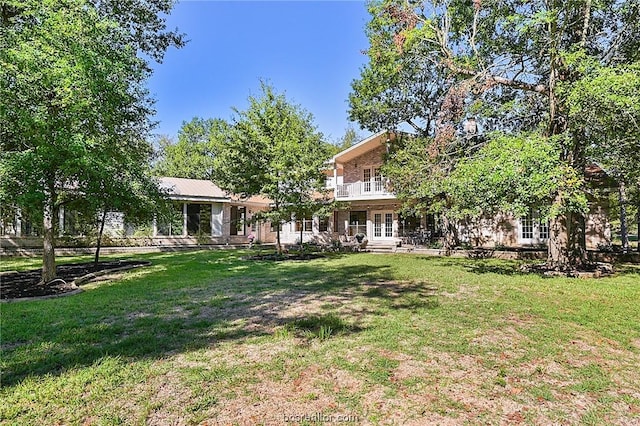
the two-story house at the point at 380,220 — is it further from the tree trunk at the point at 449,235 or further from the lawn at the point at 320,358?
the lawn at the point at 320,358

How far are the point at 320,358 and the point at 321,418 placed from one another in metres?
1.23

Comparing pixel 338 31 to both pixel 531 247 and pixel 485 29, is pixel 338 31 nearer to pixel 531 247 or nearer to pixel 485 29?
pixel 485 29

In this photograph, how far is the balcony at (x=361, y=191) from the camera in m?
21.4

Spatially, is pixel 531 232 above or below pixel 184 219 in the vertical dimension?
below

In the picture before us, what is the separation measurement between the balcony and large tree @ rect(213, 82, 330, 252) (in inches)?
225

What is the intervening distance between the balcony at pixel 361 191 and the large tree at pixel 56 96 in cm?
1504

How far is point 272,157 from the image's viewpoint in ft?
51.0

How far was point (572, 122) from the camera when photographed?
9.91 metres

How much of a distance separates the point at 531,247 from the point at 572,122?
10464mm

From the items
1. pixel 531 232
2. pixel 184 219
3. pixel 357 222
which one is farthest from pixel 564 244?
pixel 184 219

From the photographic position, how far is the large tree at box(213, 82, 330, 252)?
15.3 m

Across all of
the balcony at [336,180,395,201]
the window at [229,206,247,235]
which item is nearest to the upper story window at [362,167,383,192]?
the balcony at [336,180,395,201]

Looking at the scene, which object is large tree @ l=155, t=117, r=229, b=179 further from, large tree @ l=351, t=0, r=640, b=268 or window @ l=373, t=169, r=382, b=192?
large tree @ l=351, t=0, r=640, b=268

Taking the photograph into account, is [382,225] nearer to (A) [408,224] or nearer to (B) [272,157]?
(A) [408,224]
